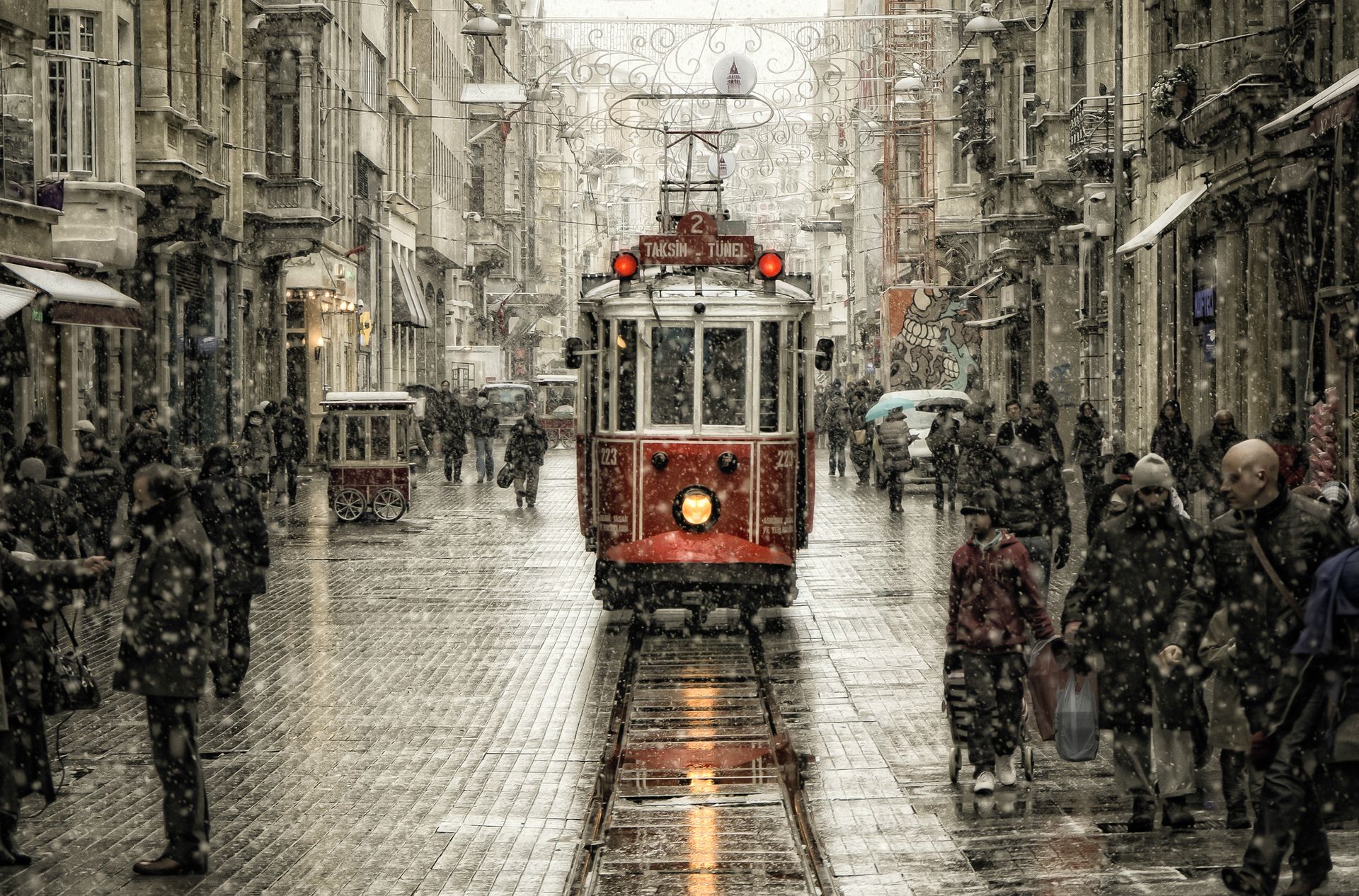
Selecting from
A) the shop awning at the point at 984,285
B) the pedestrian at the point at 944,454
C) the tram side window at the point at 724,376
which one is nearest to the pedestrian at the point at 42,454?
the tram side window at the point at 724,376

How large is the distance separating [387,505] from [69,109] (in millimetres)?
7176

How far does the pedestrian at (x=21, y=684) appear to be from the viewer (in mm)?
8148

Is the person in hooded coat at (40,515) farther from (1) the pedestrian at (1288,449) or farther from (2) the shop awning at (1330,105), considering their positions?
(2) the shop awning at (1330,105)

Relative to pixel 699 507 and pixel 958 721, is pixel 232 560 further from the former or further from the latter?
pixel 958 721

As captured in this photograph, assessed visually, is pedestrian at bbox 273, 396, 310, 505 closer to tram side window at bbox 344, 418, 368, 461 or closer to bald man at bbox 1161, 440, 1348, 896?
tram side window at bbox 344, 418, 368, 461

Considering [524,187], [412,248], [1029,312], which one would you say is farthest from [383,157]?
[524,187]

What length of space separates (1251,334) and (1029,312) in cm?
1902

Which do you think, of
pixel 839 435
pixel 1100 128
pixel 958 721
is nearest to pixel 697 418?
pixel 958 721

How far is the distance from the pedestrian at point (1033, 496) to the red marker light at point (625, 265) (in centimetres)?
329

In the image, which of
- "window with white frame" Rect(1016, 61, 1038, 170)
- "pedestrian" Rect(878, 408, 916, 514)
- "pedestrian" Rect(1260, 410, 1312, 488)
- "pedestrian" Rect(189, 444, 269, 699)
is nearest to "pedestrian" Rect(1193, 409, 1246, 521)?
"pedestrian" Rect(1260, 410, 1312, 488)

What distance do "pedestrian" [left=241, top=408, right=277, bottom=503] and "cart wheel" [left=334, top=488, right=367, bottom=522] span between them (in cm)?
127

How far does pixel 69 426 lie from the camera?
29.1 m

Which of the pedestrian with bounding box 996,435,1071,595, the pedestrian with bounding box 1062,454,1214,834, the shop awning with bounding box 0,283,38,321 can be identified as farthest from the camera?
the shop awning with bounding box 0,283,38,321

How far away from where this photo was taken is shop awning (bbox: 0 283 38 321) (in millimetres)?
21516
